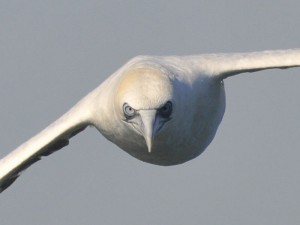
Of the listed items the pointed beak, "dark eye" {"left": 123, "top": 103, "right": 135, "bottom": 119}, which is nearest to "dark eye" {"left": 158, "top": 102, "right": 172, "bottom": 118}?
the pointed beak

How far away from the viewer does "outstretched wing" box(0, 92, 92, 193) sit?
113 feet

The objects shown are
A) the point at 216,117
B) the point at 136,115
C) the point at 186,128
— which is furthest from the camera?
the point at 216,117

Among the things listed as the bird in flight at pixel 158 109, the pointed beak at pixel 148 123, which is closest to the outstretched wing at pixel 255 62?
the bird in flight at pixel 158 109

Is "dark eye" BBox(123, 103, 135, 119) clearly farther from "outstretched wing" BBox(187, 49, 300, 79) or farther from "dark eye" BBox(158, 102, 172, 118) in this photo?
"outstretched wing" BBox(187, 49, 300, 79)

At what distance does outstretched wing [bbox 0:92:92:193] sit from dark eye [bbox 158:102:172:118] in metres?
3.36

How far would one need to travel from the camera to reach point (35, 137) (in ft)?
Answer: 116

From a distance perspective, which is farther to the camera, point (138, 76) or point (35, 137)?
point (35, 137)

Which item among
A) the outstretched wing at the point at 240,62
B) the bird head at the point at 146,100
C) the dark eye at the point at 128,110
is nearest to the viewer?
the bird head at the point at 146,100

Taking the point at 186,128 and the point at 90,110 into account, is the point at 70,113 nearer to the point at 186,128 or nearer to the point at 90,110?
the point at 90,110

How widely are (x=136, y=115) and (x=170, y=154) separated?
3.03 meters

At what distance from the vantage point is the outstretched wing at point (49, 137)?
113ft

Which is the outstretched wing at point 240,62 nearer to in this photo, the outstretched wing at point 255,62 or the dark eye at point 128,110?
the outstretched wing at point 255,62

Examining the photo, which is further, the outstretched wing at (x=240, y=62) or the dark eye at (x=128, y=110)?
the outstretched wing at (x=240, y=62)

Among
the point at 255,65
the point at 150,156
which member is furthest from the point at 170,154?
the point at 255,65
